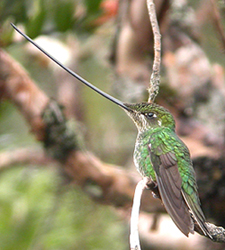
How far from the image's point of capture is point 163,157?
168 centimetres

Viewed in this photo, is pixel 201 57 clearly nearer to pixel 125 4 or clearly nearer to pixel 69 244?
pixel 125 4

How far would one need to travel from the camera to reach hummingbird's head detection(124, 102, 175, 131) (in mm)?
1672

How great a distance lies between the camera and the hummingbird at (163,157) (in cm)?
154

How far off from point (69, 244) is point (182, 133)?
4.27 ft

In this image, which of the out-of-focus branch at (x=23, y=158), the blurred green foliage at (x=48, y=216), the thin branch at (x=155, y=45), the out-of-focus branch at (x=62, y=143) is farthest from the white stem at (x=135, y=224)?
the blurred green foliage at (x=48, y=216)

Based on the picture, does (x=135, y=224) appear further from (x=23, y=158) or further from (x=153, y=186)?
(x=23, y=158)

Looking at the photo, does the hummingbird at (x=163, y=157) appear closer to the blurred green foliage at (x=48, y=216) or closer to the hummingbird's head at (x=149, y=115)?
the hummingbird's head at (x=149, y=115)

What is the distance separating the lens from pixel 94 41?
158 inches

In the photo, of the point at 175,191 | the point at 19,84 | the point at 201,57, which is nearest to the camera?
the point at 175,191

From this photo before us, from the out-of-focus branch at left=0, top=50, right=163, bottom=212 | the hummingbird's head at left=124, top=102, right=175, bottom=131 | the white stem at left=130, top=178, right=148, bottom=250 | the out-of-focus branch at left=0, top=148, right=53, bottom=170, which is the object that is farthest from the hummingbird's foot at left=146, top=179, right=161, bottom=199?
the out-of-focus branch at left=0, top=148, right=53, bottom=170

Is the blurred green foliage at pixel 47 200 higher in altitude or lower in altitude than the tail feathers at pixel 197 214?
higher

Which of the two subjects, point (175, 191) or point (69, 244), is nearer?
point (175, 191)

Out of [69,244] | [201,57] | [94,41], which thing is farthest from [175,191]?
[94,41]

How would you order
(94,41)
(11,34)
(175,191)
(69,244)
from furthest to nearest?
(94,41)
(69,244)
(11,34)
(175,191)
